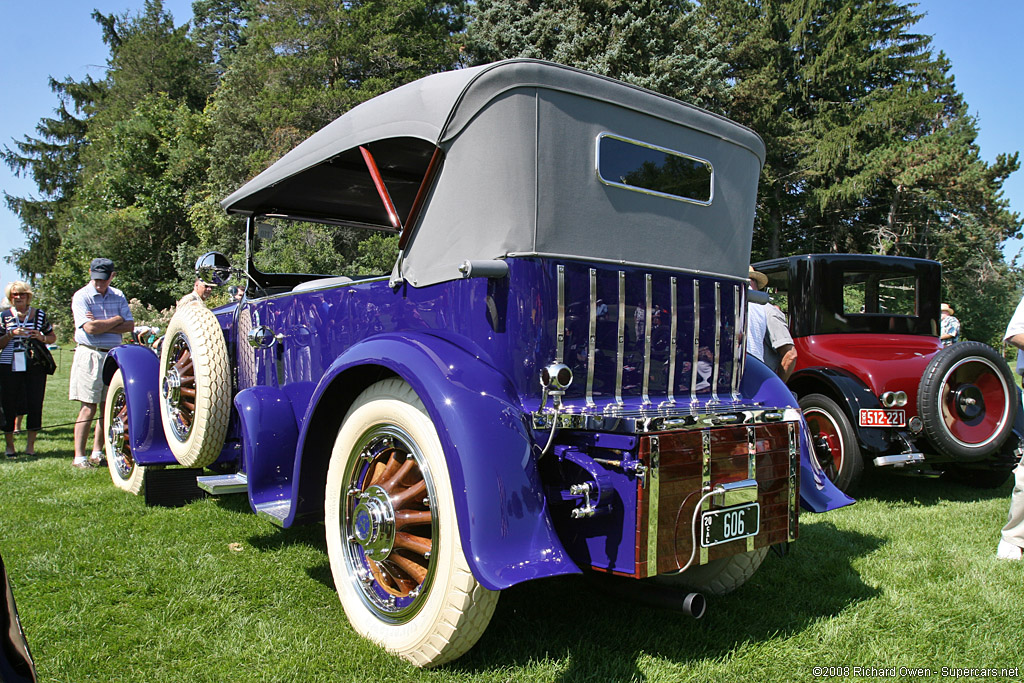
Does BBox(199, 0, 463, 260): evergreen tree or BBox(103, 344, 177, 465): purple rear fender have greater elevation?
BBox(199, 0, 463, 260): evergreen tree

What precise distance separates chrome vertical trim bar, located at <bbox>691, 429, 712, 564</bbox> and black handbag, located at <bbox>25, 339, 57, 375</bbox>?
6780mm

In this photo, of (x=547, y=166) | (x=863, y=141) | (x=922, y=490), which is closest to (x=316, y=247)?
(x=547, y=166)

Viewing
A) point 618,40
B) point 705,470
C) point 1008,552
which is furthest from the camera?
point 618,40

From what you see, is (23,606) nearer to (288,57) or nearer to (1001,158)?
(288,57)

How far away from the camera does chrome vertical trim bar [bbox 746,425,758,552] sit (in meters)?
2.60

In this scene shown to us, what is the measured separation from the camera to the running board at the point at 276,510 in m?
3.10

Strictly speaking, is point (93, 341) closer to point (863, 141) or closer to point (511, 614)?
point (511, 614)

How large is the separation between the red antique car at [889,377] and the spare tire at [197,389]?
13.4 ft

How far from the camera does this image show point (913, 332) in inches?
257

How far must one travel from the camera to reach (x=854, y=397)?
545 cm

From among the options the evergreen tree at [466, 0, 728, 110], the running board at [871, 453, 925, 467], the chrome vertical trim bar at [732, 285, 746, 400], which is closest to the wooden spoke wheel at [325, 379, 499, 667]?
the chrome vertical trim bar at [732, 285, 746, 400]

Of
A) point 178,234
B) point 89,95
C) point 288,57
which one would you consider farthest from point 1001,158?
point 89,95

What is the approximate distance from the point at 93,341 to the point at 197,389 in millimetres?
3198

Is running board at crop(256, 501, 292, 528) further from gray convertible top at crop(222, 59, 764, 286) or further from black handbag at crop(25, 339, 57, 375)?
black handbag at crop(25, 339, 57, 375)
